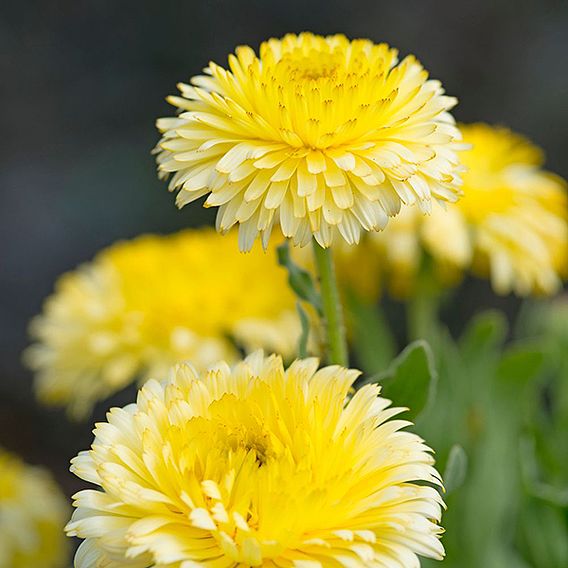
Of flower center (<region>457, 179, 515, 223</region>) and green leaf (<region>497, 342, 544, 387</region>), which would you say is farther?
flower center (<region>457, 179, 515, 223</region>)

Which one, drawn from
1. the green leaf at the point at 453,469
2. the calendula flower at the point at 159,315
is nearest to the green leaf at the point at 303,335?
the green leaf at the point at 453,469

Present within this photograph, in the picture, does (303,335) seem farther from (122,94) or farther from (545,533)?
(122,94)

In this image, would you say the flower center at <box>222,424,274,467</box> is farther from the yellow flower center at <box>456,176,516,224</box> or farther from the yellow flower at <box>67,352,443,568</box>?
the yellow flower center at <box>456,176,516,224</box>

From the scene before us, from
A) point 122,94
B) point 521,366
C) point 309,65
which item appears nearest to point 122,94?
point 122,94

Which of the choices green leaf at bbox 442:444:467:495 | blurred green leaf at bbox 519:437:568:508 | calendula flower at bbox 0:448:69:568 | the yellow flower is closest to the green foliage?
blurred green leaf at bbox 519:437:568:508

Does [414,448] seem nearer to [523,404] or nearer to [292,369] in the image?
[292,369]

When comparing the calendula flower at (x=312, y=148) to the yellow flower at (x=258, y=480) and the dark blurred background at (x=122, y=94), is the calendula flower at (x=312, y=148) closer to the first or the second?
the yellow flower at (x=258, y=480)
